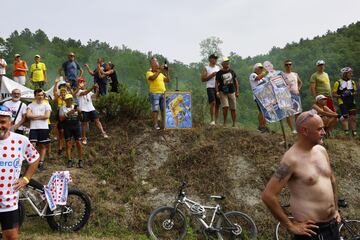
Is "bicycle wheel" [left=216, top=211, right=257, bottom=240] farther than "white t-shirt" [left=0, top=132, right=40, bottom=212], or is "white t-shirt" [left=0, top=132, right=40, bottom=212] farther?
"bicycle wheel" [left=216, top=211, right=257, bottom=240]

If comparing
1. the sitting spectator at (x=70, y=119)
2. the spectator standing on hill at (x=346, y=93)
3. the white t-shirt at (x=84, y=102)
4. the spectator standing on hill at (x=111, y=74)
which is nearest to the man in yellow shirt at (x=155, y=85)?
the white t-shirt at (x=84, y=102)

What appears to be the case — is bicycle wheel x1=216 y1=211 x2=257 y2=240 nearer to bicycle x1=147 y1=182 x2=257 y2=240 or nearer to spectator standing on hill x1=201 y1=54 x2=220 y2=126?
bicycle x1=147 y1=182 x2=257 y2=240

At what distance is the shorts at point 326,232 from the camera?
11.4ft

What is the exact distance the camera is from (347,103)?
11.3 m

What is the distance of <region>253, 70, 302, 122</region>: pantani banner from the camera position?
9.19 metres

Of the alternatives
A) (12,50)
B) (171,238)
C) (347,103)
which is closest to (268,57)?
(12,50)

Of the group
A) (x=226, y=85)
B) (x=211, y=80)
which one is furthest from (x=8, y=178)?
(x=211, y=80)

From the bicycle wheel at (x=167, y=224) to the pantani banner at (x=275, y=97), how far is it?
2994 mm

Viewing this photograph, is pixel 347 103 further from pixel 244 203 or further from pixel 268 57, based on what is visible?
pixel 268 57

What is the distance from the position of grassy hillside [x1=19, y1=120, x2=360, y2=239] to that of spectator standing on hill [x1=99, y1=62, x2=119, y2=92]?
5.41ft

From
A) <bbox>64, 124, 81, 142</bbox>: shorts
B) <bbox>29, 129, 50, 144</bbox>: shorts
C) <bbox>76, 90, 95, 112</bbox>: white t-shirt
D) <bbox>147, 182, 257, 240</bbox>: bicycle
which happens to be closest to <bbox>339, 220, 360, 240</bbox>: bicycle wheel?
<bbox>147, 182, 257, 240</bbox>: bicycle

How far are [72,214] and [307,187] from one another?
531 centimetres

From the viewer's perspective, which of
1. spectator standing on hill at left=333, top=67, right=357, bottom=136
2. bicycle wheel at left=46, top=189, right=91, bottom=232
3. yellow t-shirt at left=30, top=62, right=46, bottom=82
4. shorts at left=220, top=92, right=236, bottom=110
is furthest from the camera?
yellow t-shirt at left=30, top=62, right=46, bottom=82

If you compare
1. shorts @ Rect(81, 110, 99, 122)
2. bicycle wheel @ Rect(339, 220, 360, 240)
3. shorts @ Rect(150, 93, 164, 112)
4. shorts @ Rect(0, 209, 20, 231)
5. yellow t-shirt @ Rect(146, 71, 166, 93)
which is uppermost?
yellow t-shirt @ Rect(146, 71, 166, 93)
